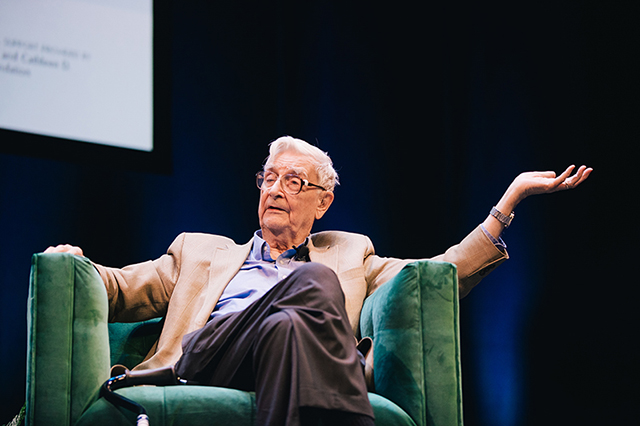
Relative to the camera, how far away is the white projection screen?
2447 millimetres

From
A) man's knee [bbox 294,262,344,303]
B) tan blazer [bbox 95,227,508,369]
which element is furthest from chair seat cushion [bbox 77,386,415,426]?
tan blazer [bbox 95,227,508,369]

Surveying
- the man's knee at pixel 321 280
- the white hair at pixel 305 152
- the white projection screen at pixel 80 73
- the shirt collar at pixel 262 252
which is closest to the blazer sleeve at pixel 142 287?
the shirt collar at pixel 262 252

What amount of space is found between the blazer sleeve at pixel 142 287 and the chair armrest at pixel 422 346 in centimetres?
75

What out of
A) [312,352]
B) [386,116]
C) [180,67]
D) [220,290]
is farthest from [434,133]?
[312,352]

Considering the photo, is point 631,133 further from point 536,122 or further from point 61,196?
point 61,196

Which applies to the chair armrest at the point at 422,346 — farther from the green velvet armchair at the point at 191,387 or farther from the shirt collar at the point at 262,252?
the shirt collar at the point at 262,252

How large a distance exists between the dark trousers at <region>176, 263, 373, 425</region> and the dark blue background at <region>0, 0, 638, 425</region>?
1.22m

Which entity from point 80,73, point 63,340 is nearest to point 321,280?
point 63,340

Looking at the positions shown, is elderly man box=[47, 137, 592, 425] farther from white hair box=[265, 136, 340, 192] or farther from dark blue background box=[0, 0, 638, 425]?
dark blue background box=[0, 0, 638, 425]

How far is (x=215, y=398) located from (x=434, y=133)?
201 centimetres

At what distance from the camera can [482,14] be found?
273 centimetres

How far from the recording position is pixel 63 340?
127cm

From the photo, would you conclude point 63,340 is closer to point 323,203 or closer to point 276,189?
point 276,189

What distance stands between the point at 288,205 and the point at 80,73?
4.05ft
